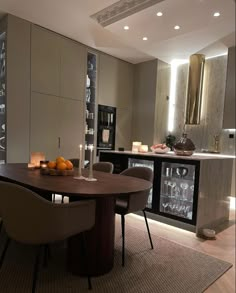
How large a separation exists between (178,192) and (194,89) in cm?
273

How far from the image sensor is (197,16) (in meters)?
3.18

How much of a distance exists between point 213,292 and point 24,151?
10.6 feet

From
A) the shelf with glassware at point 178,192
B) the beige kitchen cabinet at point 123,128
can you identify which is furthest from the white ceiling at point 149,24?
the shelf with glassware at point 178,192

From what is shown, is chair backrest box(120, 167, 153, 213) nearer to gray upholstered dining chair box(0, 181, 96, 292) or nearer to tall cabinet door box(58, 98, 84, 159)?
gray upholstered dining chair box(0, 181, 96, 292)

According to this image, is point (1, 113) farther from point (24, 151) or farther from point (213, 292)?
point (213, 292)

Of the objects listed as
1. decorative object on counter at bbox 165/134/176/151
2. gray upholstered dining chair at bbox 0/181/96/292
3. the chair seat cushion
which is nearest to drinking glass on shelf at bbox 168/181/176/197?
the chair seat cushion

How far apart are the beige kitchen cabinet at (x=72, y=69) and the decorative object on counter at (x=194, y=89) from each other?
2.20 meters

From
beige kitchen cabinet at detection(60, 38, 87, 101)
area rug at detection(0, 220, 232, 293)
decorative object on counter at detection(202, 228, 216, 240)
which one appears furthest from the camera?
beige kitchen cabinet at detection(60, 38, 87, 101)

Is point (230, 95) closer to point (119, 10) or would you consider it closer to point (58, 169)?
point (119, 10)

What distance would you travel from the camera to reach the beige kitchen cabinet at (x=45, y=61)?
3963mm

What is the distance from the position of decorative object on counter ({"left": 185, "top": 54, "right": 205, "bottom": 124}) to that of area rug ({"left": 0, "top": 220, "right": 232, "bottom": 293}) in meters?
3.22

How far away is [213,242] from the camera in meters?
2.70

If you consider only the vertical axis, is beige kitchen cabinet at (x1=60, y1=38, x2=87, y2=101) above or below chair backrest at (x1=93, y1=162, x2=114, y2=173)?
above

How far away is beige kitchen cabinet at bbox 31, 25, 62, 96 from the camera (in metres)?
3.96
